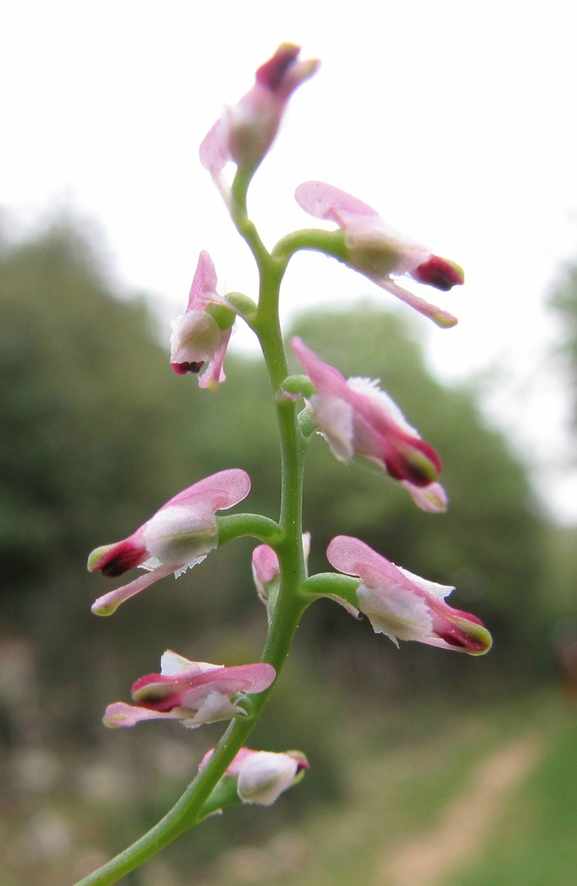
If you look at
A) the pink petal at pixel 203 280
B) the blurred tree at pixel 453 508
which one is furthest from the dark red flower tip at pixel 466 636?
the blurred tree at pixel 453 508

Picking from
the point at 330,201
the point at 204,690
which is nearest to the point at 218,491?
the point at 204,690

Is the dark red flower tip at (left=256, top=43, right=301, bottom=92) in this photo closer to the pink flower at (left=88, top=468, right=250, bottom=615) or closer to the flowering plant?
the flowering plant

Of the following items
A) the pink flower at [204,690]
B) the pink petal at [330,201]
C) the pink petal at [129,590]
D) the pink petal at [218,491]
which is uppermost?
the pink petal at [330,201]

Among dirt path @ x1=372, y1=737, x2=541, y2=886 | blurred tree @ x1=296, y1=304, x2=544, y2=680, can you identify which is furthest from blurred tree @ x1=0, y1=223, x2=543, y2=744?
dirt path @ x1=372, y1=737, x2=541, y2=886

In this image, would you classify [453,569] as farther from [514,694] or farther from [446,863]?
[446,863]

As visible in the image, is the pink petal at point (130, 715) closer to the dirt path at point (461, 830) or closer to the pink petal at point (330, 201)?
the pink petal at point (330, 201)

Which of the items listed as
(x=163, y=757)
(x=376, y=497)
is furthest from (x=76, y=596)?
(x=376, y=497)

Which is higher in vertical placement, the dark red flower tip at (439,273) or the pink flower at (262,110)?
the pink flower at (262,110)
